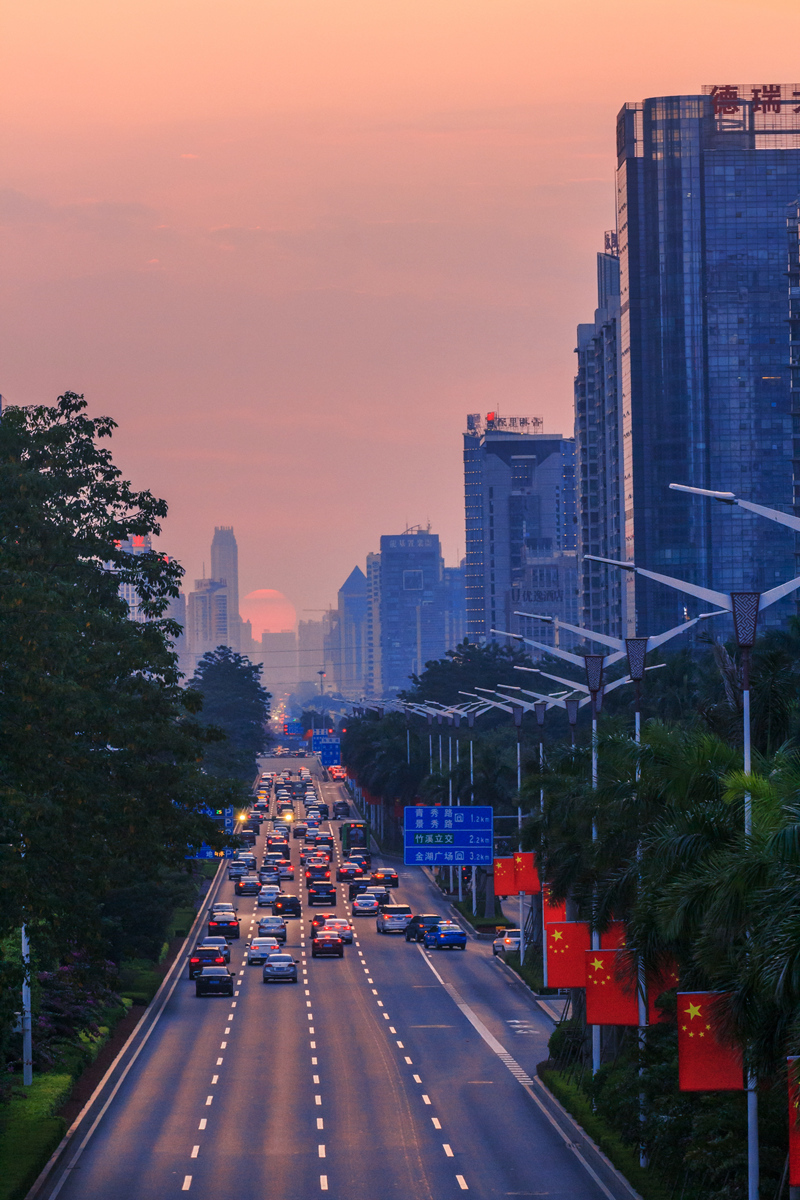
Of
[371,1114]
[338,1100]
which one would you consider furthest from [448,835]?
[371,1114]

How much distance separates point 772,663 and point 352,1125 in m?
17.3

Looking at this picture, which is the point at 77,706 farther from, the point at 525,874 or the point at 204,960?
the point at 204,960

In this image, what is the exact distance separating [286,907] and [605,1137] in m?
64.9

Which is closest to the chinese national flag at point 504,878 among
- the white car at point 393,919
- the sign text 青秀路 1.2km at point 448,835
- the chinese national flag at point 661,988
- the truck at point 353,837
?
the sign text 青秀路 1.2km at point 448,835

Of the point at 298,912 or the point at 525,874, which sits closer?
the point at 525,874

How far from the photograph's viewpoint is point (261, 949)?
86938 mm

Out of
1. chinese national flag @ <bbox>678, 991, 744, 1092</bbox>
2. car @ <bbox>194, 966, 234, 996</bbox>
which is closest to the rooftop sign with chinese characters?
car @ <bbox>194, 966, 234, 996</bbox>

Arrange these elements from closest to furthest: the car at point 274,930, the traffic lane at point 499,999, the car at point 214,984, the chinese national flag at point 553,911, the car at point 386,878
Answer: the chinese national flag at point 553,911
the traffic lane at point 499,999
the car at point 214,984
the car at point 274,930
the car at point 386,878

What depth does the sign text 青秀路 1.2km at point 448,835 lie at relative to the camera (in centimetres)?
8000

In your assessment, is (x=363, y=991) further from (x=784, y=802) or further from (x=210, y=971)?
(x=784, y=802)

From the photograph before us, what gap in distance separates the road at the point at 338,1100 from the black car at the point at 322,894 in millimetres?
31270

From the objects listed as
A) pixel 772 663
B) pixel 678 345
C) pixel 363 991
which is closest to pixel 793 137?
pixel 678 345

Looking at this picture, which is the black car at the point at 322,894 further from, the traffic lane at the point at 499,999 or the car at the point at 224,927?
the car at the point at 224,927

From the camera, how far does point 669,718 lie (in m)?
88.7
